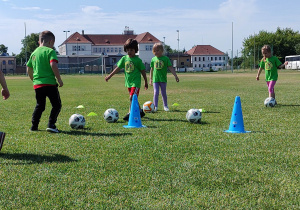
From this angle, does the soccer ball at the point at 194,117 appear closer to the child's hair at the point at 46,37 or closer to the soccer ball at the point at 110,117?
the soccer ball at the point at 110,117

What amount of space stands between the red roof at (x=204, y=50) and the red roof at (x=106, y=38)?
20893 mm

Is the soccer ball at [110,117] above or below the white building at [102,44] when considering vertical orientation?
below

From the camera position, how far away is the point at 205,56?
129750 mm

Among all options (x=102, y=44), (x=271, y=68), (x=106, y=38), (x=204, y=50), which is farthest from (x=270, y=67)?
(x=204, y=50)

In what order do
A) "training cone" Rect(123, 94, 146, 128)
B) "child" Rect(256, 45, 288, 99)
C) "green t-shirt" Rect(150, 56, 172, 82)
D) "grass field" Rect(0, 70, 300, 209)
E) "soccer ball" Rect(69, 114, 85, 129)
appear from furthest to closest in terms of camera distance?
"child" Rect(256, 45, 288, 99) < "green t-shirt" Rect(150, 56, 172, 82) < "training cone" Rect(123, 94, 146, 128) < "soccer ball" Rect(69, 114, 85, 129) < "grass field" Rect(0, 70, 300, 209)

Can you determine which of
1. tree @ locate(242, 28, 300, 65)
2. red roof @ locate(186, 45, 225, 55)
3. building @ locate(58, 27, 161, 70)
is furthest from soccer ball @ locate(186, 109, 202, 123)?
red roof @ locate(186, 45, 225, 55)

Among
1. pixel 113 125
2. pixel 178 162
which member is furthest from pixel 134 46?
pixel 178 162

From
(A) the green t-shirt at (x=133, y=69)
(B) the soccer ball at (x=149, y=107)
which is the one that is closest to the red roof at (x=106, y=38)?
(B) the soccer ball at (x=149, y=107)

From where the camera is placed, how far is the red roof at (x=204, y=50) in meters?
129

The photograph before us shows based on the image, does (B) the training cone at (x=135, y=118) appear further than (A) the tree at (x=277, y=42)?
No

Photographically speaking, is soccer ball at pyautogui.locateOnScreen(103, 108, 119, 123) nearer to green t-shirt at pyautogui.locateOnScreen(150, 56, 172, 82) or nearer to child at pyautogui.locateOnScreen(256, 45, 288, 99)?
green t-shirt at pyautogui.locateOnScreen(150, 56, 172, 82)

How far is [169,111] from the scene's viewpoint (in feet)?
33.4

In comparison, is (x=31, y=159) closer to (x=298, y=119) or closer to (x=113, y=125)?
(x=113, y=125)

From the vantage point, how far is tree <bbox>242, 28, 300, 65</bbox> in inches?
3792
